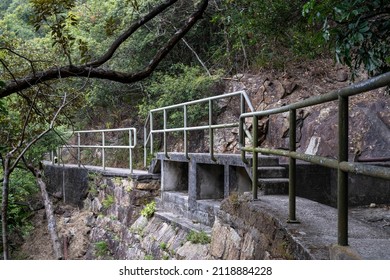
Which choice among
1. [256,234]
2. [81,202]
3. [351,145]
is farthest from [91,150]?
[256,234]

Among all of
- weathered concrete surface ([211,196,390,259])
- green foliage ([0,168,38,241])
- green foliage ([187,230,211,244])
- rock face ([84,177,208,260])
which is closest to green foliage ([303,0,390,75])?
weathered concrete surface ([211,196,390,259])

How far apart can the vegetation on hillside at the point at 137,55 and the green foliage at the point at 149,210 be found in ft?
5.93

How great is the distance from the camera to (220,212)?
4645 millimetres

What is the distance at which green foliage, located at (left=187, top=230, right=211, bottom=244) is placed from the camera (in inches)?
219

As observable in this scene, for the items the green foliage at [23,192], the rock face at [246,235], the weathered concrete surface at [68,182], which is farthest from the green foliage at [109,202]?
the rock face at [246,235]

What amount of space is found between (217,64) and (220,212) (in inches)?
308

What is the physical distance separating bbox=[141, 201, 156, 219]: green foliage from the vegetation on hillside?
1.81 metres

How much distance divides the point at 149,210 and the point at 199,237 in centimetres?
216

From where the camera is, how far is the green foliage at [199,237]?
5559 millimetres

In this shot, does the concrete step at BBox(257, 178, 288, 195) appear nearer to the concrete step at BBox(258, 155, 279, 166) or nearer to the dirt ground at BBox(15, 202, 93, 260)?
the concrete step at BBox(258, 155, 279, 166)

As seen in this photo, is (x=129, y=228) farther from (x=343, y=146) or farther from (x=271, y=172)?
(x=343, y=146)

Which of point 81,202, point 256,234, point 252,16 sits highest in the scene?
point 252,16

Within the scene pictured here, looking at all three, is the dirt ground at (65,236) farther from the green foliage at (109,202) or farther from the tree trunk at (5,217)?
the tree trunk at (5,217)

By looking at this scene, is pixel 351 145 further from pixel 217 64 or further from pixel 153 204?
pixel 217 64
